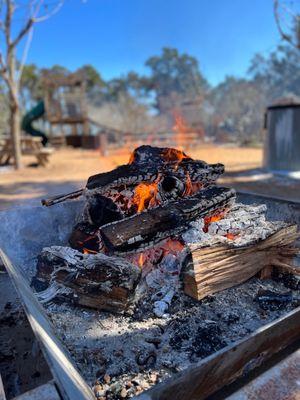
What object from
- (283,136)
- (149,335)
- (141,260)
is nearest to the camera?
(149,335)

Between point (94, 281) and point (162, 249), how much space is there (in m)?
0.66

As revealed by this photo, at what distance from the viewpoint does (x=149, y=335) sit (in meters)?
1.96

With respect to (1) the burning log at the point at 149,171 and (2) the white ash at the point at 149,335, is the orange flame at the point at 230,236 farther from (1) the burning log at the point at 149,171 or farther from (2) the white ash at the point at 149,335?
(1) the burning log at the point at 149,171

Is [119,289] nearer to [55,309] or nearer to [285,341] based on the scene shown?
[55,309]

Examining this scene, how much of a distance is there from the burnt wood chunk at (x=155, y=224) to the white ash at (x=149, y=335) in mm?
413

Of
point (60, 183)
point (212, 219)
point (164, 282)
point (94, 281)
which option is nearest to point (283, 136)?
point (60, 183)

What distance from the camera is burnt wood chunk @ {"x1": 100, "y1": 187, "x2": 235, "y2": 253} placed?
238 cm

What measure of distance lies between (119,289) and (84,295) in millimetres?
248

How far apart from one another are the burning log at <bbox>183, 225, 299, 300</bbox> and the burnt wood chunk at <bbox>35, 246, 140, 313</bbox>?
0.38m

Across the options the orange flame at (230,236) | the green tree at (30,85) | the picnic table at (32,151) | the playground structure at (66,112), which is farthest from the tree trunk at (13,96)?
the green tree at (30,85)

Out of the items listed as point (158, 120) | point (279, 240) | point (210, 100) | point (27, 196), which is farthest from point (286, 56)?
point (279, 240)

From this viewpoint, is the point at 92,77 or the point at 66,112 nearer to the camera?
the point at 66,112

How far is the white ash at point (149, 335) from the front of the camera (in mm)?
1690

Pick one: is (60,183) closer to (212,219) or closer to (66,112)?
(212,219)
